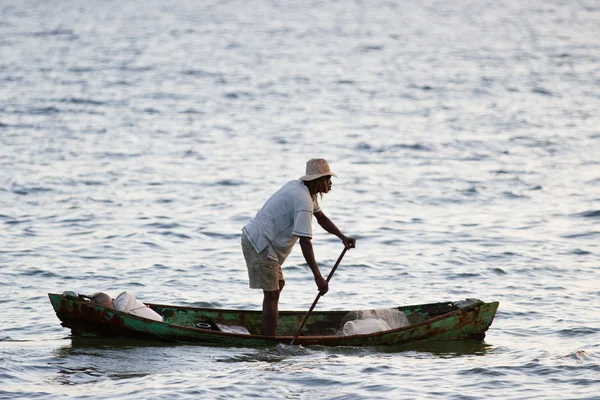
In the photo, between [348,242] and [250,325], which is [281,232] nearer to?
[348,242]

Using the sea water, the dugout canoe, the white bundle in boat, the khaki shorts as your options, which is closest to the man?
the khaki shorts

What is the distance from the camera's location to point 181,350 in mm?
9969

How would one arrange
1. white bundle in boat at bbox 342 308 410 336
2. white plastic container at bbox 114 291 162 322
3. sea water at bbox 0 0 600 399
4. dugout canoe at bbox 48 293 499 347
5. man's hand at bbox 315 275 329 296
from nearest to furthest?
1. man's hand at bbox 315 275 329 296
2. sea water at bbox 0 0 600 399
3. dugout canoe at bbox 48 293 499 347
4. white plastic container at bbox 114 291 162 322
5. white bundle in boat at bbox 342 308 410 336

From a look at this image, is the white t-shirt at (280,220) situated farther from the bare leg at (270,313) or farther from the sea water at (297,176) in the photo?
the sea water at (297,176)

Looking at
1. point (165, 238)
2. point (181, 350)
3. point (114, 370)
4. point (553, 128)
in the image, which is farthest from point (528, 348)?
point (553, 128)

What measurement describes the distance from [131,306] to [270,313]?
140 cm

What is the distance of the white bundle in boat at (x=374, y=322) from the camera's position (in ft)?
34.0

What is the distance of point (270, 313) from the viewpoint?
32.7ft

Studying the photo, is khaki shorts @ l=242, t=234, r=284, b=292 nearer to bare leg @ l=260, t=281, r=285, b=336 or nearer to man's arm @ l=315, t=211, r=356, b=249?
bare leg @ l=260, t=281, r=285, b=336

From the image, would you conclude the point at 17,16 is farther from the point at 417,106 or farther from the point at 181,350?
the point at 181,350

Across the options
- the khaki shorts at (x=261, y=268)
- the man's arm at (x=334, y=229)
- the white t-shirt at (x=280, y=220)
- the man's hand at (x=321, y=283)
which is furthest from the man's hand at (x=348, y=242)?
the khaki shorts at (x=261, y=268)

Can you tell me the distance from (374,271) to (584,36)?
29.5 meters

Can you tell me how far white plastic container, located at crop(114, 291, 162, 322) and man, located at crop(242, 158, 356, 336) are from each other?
3.83 feet

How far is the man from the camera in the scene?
945cm
